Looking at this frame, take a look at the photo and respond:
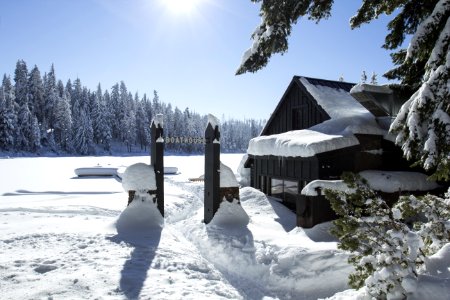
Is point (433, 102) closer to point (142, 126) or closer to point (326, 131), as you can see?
point (326, 131)

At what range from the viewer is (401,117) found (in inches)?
162

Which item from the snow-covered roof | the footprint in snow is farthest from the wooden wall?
the footprint in snow

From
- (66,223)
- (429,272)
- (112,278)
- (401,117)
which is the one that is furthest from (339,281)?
(66,223)

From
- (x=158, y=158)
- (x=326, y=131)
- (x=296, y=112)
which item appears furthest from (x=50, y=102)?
(x=326, y=131)

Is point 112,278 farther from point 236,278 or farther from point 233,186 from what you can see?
point 233,186

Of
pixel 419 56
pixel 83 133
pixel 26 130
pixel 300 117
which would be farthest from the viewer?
pixel 83 133

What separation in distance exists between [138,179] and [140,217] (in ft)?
3.81

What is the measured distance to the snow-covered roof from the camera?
11352mm

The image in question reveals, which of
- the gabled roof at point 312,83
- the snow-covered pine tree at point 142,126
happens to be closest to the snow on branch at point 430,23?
the gabled roof at point 312,83

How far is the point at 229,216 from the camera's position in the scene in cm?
1044

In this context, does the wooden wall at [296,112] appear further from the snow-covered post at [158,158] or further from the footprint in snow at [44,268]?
the footprint in snow at [44,268]

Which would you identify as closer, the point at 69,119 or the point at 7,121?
the point at 7,121

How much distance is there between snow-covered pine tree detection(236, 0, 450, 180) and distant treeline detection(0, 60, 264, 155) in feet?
176

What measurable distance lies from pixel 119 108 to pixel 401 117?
86.3 m
